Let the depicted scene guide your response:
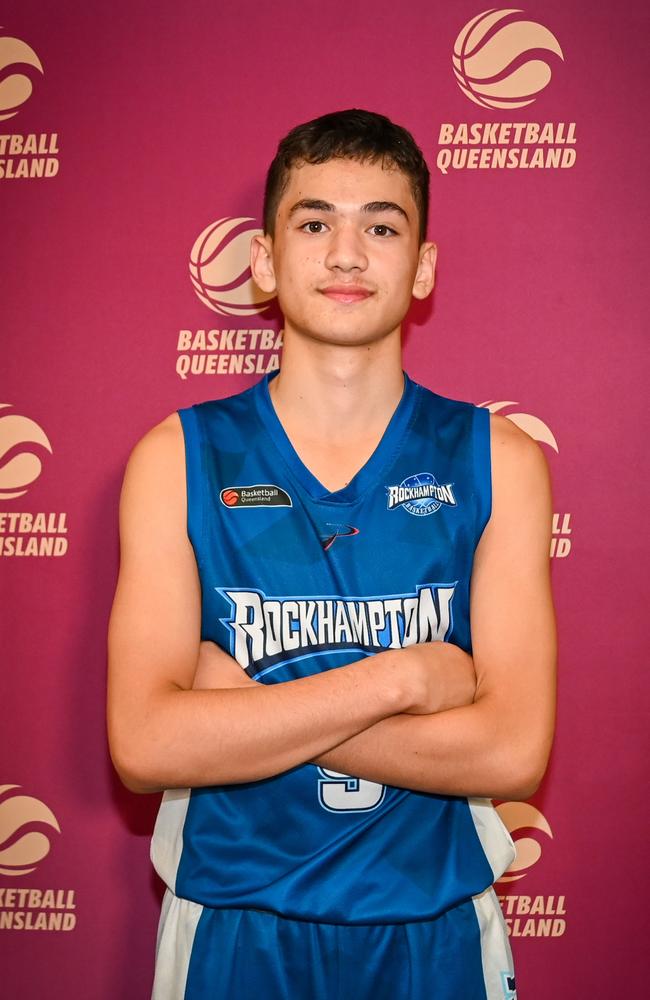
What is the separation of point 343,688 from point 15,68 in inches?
79.0

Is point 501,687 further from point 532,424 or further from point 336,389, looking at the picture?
point 532,424

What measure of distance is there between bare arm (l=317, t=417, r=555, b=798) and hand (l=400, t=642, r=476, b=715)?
23mm

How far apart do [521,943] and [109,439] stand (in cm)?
183

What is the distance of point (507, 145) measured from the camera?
8.18 ft

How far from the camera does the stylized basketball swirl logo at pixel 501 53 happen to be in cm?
248

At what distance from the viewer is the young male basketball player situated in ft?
5.31

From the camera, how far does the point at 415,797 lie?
5.83 feet

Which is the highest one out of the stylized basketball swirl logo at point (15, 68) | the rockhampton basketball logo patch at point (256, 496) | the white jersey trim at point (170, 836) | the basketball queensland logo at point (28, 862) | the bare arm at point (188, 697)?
the stylized basketball swirl logo at point (15, 68)

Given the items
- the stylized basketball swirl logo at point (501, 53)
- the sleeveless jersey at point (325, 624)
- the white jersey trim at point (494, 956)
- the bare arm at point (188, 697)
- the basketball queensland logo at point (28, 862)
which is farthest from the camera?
the basketball queensland logo at point (28, 862)

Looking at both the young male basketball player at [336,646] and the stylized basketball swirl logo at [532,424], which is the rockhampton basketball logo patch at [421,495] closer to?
the young male basketball player at [336,646]

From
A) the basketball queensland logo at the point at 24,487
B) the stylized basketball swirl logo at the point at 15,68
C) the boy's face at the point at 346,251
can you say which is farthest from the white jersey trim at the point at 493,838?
the stylized basketball swirl logo at the point at 15,68

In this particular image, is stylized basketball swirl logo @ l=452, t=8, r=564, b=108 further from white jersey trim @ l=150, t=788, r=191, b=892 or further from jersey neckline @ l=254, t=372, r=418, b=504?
white jersey trim @ l=150, t=788, r=191, b=892

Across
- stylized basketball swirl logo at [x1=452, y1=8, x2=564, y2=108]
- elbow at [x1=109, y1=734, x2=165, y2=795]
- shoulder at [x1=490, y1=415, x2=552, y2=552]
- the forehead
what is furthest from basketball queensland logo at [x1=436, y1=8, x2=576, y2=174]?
elbow at [x1=109, y1=734, x2=165, y2=795]

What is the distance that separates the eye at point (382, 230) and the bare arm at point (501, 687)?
48cm
